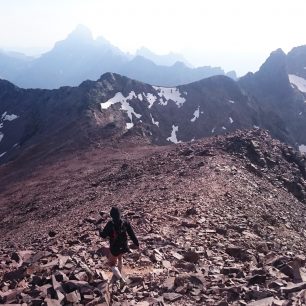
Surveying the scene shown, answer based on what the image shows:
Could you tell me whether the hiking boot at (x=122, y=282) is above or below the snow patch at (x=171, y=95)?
below

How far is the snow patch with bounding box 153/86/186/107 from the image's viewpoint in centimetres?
9210

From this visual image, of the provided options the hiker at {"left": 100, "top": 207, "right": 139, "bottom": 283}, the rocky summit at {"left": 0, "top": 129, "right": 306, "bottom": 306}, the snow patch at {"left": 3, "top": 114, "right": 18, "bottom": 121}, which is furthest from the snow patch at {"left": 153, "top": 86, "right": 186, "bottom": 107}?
the hiker at {"left": 100, "top": 207, "right": 139, "bottom": 283}

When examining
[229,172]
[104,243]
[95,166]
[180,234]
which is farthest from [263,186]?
[95,166]

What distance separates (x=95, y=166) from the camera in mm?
44594

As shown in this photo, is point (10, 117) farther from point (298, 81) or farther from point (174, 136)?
point (298, 81)

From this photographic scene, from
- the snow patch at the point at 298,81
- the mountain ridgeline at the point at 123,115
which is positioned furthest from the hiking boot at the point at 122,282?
the snow patch at the point at 298,81

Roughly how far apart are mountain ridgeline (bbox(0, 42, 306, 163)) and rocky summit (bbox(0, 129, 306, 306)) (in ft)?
55.0

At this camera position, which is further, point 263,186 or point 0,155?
point 0,155

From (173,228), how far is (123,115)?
53.8 meters

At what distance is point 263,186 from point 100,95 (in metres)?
50.7

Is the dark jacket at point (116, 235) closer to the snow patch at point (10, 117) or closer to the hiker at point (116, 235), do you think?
the hiker at point (116, 235)

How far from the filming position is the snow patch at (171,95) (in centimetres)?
9210

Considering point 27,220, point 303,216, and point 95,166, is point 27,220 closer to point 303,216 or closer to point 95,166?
point 95,166

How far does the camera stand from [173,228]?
63.9 ft
